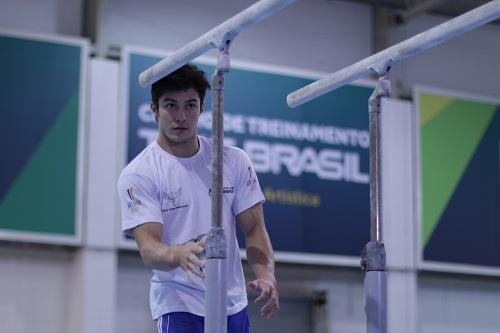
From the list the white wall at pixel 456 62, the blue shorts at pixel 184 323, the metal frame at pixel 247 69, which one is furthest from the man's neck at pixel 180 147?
the white wall at pixel 456 62

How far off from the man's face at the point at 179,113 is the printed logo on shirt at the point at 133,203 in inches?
10.4

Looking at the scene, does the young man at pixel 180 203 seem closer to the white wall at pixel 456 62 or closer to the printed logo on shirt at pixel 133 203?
the printed logo on shirt at pixel 133 203

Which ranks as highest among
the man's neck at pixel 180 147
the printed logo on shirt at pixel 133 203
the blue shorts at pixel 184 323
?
the man's neck at pixel 180 147

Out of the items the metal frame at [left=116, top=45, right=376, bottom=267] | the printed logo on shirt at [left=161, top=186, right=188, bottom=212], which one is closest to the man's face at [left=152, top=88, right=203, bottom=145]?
the printed logo on shirt at [left=161, top=186, right=188, bottom=212]

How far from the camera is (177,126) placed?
149 inches

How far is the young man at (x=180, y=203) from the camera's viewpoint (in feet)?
12.2

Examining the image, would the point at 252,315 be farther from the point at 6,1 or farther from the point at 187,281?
the point at 187,281

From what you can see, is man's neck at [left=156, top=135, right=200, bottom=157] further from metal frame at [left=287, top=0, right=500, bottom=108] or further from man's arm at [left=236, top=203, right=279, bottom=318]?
metal frame at [left=287, top=0, right=500, bottom=108]

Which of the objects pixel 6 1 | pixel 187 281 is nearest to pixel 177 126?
pixel 187 281

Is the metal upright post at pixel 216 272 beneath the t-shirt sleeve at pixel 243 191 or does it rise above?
beneath

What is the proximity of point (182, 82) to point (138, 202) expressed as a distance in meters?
0.48

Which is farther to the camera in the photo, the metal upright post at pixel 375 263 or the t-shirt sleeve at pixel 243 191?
the t-shirt sleeve at pixel 243 191

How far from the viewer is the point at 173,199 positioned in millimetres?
3777

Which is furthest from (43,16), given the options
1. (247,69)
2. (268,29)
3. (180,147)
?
(180,147)
